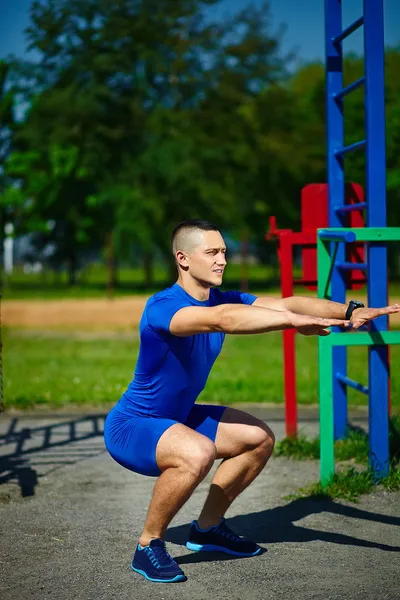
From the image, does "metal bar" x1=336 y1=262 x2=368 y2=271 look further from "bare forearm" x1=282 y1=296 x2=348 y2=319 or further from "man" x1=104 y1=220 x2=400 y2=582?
"man" x1=104 y1=220 x2=400 y2=582

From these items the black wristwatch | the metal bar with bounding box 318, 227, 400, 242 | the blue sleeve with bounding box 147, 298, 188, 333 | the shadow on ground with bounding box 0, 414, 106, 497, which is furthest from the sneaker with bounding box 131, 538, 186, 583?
the metal bar with bounding box 318, 227, 400, 242

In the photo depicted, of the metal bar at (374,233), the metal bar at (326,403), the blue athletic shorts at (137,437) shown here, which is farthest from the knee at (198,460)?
the metal bar at (374,233)

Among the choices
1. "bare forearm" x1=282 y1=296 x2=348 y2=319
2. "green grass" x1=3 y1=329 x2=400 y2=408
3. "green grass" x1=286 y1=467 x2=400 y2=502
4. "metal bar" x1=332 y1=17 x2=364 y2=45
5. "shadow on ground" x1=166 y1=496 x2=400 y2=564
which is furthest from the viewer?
"green grass" x1=3 y1=329 x2=400 y2=408

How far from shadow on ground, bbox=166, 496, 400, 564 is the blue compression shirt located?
2.48 feet

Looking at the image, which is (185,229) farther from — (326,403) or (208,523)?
(326,403)

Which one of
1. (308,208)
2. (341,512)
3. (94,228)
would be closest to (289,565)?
(341,512)

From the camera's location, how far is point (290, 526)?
4453mm

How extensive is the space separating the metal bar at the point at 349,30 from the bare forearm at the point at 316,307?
219 cm

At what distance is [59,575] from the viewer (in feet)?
12.2

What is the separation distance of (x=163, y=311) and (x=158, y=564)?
3.55 ft

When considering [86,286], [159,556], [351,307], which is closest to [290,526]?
[159,556]

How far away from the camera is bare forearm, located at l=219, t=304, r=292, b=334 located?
127 inches

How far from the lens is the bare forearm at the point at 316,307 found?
371 cm

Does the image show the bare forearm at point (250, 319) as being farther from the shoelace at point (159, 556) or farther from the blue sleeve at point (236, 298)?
the shoelace at point (159, 556)
